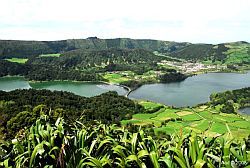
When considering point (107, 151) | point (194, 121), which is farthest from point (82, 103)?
point (107, 151)

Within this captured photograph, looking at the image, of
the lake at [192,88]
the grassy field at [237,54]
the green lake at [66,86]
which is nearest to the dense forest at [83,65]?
the green lake at [66,86]

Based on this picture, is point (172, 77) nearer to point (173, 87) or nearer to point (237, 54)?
point (173, 87)

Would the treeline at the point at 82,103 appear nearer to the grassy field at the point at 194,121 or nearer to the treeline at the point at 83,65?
the grassy field at the point at 194,121

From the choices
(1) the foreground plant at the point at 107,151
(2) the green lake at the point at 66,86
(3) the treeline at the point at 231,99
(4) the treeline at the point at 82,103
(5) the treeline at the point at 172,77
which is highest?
(1) the foreground plant at the point at 107,151

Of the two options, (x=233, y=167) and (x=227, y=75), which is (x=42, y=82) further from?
(x=233, y=167)

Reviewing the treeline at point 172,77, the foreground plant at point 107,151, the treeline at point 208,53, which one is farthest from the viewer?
the treeline at point 208,53
